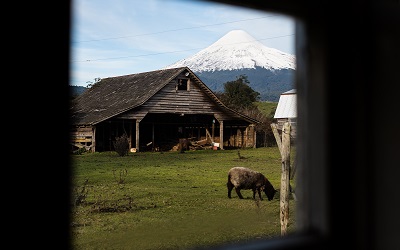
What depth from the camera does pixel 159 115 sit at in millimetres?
20516

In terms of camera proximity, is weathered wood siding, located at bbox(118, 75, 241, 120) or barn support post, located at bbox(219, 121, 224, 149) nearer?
weathered wood siding, located at bbox(118, 75, 241, 120)

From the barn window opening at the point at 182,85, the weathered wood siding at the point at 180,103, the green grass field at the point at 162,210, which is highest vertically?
the barn window opening at the point at 182,85

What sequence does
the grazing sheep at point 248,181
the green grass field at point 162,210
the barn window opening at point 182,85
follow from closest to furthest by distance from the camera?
the green grass field at point 162,210, the grazing sheep at point 248,181, the barn window opening at point 182,85

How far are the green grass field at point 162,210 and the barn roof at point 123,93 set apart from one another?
424 cm

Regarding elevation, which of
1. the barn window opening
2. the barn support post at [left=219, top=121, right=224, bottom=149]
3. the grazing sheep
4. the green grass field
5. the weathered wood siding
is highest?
the barn window opening

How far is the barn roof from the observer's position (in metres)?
17.3

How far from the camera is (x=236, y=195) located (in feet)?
32.4

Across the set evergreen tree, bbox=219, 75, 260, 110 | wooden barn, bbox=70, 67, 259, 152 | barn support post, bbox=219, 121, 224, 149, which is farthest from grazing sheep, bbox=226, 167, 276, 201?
evergreen tree, bbox=219, 75, 260, 110

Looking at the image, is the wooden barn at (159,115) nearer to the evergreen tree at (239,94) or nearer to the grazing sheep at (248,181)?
the evergreen tree at (239,94)

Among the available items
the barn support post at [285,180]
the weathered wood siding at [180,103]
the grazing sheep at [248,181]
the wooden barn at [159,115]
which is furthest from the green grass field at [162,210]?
the weathered wood siding at [180,103]

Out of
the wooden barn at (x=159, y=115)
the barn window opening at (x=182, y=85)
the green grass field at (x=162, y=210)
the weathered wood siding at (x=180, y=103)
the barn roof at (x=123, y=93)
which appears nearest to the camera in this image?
the green grass field at (x=162, y=210)

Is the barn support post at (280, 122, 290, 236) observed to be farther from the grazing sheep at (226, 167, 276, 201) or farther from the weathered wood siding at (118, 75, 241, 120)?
the weathered wood siding at (118, 75, 241, 120)

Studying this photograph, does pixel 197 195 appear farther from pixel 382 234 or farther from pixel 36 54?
pixel 36 54

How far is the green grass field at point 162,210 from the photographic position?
6.51 metres
